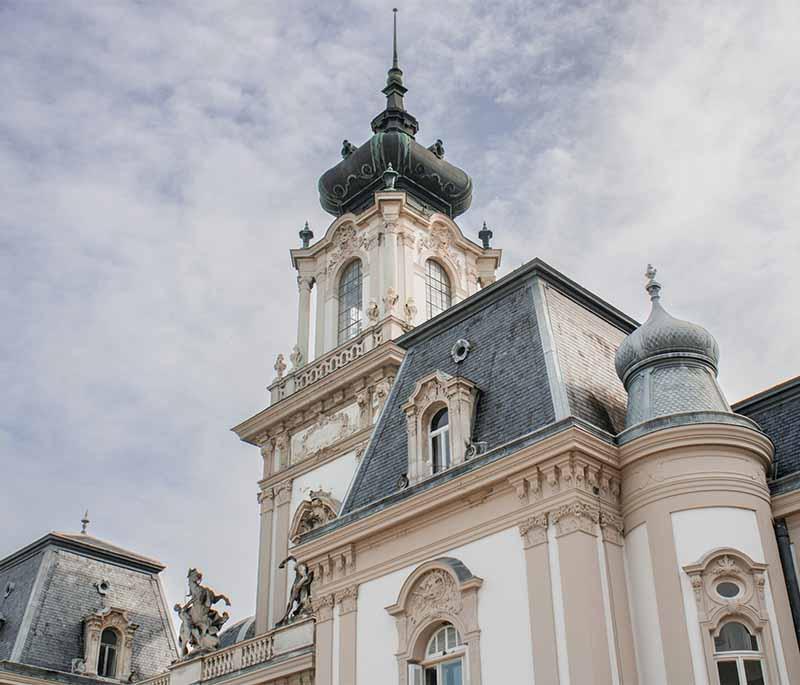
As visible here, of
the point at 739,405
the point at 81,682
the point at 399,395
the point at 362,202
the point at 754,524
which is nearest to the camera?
the point at 754,524

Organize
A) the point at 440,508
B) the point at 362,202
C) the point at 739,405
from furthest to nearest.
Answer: the point at 362,202 < the point at 739,405 < the point at 440,508

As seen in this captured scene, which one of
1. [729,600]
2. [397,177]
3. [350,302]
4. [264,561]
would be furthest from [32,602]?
[729,600]

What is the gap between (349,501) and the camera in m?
24.7

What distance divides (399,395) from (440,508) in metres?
4.78

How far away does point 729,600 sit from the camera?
18.6 metres

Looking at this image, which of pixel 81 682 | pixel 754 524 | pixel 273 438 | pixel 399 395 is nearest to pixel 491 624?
pixel 754 524

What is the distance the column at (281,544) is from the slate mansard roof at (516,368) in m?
8.16

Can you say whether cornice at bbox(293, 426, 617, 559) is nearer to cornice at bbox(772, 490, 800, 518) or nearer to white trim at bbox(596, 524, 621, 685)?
white trim at bbox(596, 524, 621, 685)

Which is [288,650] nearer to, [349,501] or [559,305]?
[349,501]

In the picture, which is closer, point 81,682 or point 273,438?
point 273,438

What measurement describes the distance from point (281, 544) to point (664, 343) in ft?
49.1

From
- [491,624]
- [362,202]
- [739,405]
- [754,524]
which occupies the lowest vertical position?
[491,624]

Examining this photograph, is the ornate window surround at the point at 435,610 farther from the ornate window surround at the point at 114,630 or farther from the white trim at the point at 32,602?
the white trim at the point at 32,602

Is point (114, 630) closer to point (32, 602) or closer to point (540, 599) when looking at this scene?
point (32, 602)
